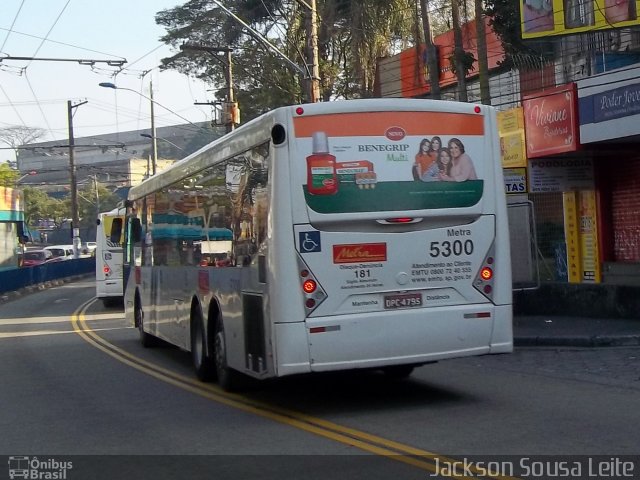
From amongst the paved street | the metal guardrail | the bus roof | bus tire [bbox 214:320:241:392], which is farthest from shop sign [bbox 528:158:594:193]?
the metal guardrail

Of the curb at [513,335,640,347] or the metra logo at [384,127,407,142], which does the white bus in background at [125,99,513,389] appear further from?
the curb at [513,335,640,347]

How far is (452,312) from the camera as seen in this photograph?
10422mm

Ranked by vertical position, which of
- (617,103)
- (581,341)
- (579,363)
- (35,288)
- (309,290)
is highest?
(617,103)

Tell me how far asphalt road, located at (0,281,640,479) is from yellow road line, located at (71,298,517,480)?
2cm

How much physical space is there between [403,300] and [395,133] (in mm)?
1722

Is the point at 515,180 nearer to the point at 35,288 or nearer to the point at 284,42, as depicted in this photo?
the point at 284,42

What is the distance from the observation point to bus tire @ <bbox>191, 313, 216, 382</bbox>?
13.3m

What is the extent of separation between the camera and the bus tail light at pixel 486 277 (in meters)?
10.6

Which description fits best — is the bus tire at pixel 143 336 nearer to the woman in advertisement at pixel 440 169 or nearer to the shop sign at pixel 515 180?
the shop sign at pixel 515 180

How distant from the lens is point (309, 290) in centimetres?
1000

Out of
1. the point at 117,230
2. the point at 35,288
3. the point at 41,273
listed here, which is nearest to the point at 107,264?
the point at 117,230

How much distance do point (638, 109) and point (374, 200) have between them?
11.7 meters

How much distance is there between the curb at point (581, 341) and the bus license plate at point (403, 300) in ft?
19.7

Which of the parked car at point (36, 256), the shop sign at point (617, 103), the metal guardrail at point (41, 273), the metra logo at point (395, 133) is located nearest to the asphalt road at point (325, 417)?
the metra logo at point (395, 133)
